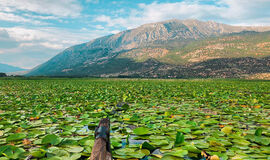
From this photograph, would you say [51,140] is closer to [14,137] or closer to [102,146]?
[14,137]

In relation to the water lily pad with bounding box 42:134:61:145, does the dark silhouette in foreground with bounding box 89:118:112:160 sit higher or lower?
higher

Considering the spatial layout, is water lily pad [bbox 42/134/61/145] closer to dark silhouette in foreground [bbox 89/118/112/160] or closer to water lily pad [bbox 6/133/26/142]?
water lily pad [bbox 6/133/26/142]

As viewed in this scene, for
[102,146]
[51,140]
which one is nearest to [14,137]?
[51,140]

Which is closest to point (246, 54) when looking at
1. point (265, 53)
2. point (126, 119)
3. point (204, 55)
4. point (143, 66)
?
point (265, 53)

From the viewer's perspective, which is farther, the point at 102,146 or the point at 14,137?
the point at 14,137

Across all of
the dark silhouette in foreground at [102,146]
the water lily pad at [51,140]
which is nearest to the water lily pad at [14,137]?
the water lily pad at [51,140]

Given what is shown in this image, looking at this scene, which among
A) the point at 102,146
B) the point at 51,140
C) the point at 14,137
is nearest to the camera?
the point at 102,146

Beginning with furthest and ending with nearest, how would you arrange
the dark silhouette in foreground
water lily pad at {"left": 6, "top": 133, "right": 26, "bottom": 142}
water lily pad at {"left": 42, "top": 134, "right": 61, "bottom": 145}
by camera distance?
water lily pad at {"left": 6, "top": 133, "right": 26, "bottom": 142} → water lily pad at {"left": 42, "top": 134, "right": 61, "bottom": 145} → the dark silhouette in foreground

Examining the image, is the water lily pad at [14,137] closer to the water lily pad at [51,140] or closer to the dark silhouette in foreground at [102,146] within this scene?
the water lily pad at [51,140]

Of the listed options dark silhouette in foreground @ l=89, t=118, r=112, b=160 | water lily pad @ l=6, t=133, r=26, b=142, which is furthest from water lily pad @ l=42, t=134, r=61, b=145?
dark silhouette in foreground @ l=89, t=118, r=112, b=160

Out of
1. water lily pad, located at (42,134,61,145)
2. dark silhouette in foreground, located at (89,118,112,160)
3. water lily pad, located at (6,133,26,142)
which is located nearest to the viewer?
dark silhouette in foreground, located at (89,118,112,160)

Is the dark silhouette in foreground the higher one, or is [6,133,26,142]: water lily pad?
the dark silhouette in foreground

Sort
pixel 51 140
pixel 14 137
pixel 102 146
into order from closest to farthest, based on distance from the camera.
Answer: pixel 102 146 → pixel 51 140 → pixel 14 137

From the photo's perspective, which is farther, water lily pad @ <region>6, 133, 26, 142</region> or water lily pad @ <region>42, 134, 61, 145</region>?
water lily pad @ <region>6, 133, 26, 142</region>
